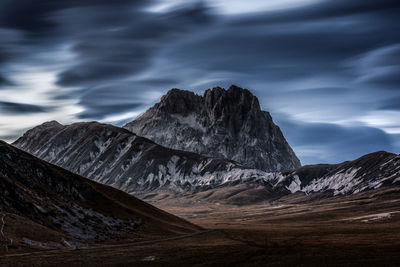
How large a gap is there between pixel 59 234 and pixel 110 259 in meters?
31.8

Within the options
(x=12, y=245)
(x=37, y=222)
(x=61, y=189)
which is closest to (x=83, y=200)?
(x=61, y=189)

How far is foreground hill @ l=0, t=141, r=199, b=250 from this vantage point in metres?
99.8

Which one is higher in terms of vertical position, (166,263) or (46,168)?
(46,168)

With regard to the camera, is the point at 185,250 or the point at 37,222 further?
the point at 37,222

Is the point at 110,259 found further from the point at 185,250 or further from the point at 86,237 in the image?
the point at 86,237

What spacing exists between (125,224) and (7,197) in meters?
37.1

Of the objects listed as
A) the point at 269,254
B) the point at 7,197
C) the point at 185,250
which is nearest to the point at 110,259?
the point at 185,250

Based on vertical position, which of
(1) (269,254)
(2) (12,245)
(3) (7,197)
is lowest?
(1) (269,254)

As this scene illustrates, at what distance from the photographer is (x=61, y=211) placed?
406ft

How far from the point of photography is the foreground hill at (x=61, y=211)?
3930 inches

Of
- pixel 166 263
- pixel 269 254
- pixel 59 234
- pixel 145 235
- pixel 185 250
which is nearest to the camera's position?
pixel 166 263

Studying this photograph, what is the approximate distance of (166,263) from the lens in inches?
2869

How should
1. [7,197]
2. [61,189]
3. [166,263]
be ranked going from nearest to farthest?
[166,263], [7,197], [61,189]

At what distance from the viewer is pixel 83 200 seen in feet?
482
